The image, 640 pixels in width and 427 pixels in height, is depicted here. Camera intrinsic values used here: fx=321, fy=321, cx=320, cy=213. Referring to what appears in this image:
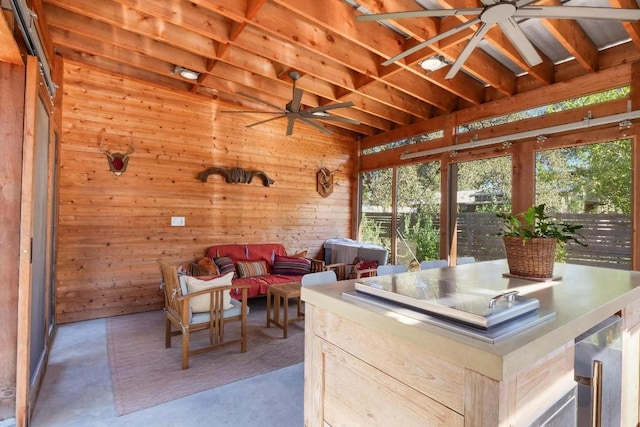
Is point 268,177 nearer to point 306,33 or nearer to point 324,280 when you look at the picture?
point 306,33

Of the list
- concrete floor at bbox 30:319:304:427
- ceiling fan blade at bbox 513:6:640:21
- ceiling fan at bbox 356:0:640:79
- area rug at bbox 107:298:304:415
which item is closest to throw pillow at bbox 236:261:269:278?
area rug at bbox 107:298:304:415

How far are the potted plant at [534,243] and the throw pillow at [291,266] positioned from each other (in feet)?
11.5

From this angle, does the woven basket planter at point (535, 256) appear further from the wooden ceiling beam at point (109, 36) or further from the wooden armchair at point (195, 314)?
the wooden ceiling beam at point (109, 36)

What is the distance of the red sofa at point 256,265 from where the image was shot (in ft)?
14.7

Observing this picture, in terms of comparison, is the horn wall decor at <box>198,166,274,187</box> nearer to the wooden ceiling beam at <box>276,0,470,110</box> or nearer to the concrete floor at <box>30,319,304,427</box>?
the wooden ceiling beam at <box>276,0,470,110</box>

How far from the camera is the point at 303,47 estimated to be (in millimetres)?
3486

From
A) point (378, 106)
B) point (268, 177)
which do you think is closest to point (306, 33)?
point (378, 106)

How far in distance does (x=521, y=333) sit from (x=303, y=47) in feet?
11.3

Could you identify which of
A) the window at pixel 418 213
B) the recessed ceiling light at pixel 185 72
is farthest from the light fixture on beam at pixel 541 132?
the recessed ceiling light at pixel 185 72

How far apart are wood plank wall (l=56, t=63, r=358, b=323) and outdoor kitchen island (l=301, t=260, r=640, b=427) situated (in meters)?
3.84

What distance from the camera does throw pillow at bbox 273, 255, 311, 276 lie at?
197 inches

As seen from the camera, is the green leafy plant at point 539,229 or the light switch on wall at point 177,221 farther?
the light switch on wall at point 177,221

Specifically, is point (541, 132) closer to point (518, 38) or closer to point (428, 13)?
point (518, 38)

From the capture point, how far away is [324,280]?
2.22 metres
